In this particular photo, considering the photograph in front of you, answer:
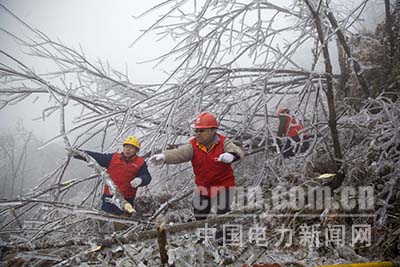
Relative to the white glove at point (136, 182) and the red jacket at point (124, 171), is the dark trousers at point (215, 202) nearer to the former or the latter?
the white glove at point (136, 182)

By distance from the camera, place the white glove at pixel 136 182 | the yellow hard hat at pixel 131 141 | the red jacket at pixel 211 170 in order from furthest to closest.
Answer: the yellow hard hat at pixel 131 141, the white glove at pixel 136 182, the red jacket at pixel 211 170

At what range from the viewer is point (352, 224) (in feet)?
9.47

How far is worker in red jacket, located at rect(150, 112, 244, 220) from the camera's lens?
3535mm

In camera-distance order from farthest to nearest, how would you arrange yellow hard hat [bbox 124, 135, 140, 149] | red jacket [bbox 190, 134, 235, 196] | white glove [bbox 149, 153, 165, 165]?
yellow hard hat [bbox 124, 135, 140, 149]
red jacket [bbox 190, 134, 235, 196]
white glove [bbox 149, 153, 165, 165]

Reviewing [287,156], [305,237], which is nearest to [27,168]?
[287,156]

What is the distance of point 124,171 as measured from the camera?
4223 mm

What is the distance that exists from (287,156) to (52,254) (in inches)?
152

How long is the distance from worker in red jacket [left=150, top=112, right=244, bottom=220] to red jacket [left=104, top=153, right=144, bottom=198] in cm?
83

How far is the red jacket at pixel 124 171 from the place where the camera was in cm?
420

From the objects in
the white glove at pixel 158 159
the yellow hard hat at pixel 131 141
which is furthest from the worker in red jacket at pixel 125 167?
the white glove at pixel 158 159

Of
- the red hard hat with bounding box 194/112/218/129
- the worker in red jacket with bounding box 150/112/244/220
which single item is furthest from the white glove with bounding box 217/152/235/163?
the red hard hat with bounding box 194/112/218/129

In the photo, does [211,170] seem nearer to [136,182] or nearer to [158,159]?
[158,159]

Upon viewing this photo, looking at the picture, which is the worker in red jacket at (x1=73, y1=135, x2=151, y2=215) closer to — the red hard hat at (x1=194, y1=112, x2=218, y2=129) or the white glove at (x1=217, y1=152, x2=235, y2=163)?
the red hard hat at (x1=194, y1=112, x2=218, y2=129)

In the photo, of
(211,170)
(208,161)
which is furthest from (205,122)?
(211,170)
